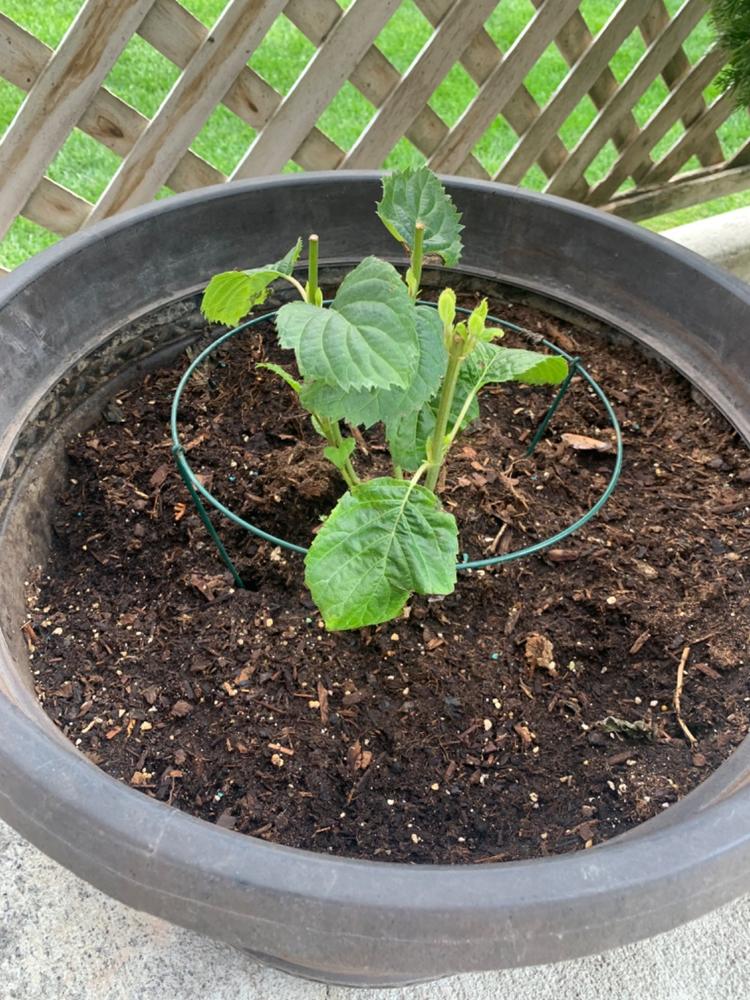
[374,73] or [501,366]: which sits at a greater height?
[374,73]

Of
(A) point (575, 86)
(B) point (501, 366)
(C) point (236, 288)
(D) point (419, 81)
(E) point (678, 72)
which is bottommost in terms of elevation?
(C) point (236, 288)

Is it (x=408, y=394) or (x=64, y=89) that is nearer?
(x=408, y=394)

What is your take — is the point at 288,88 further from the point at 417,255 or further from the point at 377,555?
the point at 377,555

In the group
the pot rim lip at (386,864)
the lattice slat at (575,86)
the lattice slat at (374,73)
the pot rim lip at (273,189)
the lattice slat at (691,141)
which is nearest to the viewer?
the pot rim lip at (386,864)

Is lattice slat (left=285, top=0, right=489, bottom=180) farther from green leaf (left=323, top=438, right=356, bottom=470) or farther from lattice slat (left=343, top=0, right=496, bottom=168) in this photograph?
green leaf (left=323, top=438, right=356, bottom=470)

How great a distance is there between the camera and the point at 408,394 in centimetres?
76

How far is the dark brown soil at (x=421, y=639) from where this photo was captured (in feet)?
3.02

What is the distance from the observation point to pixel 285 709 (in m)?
0.99

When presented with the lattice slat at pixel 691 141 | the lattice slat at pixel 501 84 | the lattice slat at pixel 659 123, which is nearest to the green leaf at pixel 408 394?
the lattice slat at pixel 501 84

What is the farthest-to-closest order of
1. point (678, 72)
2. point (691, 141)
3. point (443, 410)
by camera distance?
1. point (691, 141)
2. point (678, 72)
3. point (443, 410)

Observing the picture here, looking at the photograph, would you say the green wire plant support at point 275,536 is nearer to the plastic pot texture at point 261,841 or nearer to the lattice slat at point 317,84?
the plastic pot texture at point 261,841

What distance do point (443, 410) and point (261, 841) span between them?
1.49ft

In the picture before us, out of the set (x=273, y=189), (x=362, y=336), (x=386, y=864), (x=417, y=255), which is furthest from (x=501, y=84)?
(x=386, y=864)

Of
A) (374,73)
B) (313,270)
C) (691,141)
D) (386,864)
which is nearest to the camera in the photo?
(386,864)
